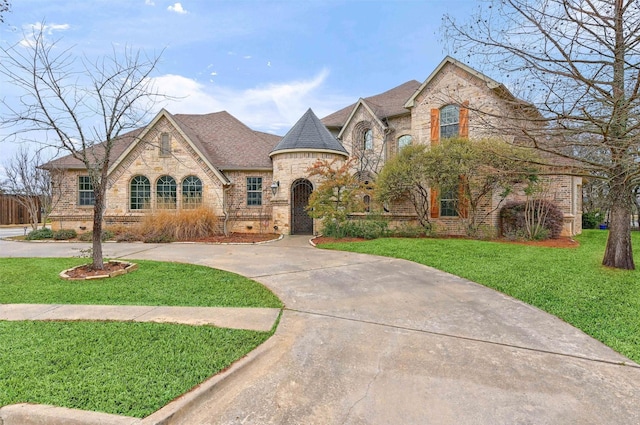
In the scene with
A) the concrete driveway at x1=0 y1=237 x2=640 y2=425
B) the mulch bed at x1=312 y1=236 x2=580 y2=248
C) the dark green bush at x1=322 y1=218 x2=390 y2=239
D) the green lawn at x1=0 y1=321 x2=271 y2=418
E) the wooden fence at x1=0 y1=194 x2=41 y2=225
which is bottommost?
the concrete driveway at x1=0 y1=237 x2=640 y2=425

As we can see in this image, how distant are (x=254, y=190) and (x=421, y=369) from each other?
643 inches

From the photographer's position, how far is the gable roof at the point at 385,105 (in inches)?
787

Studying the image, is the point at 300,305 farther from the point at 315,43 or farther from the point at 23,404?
the point at 315,43

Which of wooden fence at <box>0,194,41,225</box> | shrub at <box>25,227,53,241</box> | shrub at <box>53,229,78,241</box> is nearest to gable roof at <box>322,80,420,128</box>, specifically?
shrub at <box>53,229,78,241</box>

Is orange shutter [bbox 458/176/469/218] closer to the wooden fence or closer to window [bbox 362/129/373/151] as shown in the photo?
window [bbox 362/129/373/151]

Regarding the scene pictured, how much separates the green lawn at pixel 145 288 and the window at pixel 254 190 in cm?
1055

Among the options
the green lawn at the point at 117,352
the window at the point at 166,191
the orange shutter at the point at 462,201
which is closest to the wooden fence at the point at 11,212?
the window at the point at 166,191

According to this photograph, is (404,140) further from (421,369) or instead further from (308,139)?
(421,369)

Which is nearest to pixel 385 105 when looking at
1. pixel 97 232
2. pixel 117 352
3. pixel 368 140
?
pixel 368 140

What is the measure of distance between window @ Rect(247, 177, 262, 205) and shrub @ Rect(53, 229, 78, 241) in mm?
8852

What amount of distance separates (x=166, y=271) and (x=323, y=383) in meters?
5.99

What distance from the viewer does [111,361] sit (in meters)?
3.25

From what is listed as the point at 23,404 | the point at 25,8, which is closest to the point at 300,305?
the point at 23,404

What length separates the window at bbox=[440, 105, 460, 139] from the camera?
16281 mm
